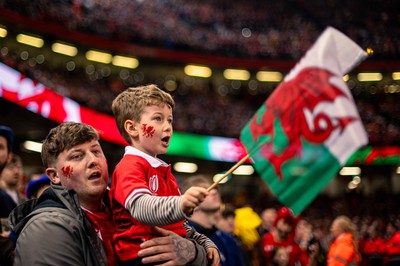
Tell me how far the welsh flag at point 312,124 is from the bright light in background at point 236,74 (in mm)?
28978

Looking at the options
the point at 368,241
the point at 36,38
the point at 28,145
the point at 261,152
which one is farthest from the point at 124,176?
the point at 36,38

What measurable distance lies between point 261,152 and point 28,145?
57.4ft

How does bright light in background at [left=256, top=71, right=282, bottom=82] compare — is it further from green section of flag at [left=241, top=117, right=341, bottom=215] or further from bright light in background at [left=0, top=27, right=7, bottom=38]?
green section of flag at [left=241, top=117, right=341, bottom=215]

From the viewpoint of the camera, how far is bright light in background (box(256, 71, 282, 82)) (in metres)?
31.7

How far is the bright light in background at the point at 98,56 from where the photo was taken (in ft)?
88.9

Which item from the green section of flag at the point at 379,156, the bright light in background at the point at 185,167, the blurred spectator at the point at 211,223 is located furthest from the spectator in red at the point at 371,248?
the bright light in background at the point at 185,167

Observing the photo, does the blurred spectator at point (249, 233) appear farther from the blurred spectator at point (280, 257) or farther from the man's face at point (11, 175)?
the man's face at point (11, 175)

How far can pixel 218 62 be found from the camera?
30375mm

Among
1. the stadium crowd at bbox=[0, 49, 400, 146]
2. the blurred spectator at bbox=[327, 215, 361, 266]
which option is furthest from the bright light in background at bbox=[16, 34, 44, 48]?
the blurred spectator at bbox=[327, 215, 361, 266]

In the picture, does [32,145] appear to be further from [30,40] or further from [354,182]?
[354,182]

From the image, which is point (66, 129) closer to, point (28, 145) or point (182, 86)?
point (28, 145)

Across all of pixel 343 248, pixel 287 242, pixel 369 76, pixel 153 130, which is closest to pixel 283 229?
pixel 287 242

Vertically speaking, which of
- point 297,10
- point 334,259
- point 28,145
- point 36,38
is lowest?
point 334,259

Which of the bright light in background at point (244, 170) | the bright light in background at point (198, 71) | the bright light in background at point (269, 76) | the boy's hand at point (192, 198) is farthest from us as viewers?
the bright light in background at point (269, 76)
